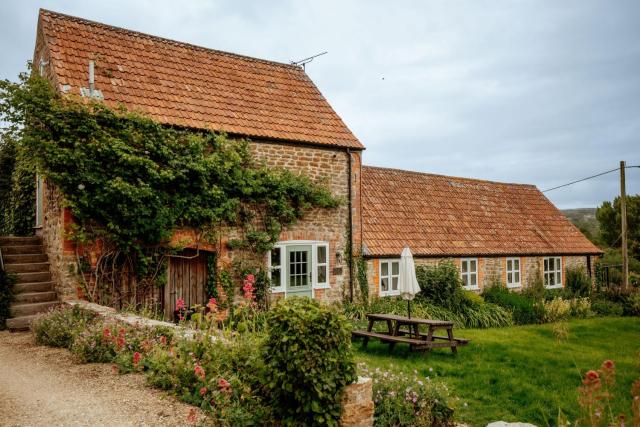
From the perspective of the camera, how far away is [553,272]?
23.6 m

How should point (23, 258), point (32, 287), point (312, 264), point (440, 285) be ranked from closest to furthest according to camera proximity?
point (32, 287) → point (23, 258) → point (312, 264) → point (440, 285)

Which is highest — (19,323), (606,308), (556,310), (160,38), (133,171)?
(160,38)

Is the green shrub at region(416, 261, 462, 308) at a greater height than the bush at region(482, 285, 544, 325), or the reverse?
the green shrub at region(416, 261, 462, 308)

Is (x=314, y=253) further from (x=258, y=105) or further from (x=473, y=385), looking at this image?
(x=473, y=385)

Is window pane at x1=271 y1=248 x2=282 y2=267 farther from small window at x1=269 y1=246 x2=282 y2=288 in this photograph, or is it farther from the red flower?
the red flower

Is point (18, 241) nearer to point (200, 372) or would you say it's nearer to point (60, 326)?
point (60, 326)

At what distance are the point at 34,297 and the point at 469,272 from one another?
1501cm

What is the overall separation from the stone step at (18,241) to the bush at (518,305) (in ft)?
51.4

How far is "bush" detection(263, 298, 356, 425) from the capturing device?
562 cm

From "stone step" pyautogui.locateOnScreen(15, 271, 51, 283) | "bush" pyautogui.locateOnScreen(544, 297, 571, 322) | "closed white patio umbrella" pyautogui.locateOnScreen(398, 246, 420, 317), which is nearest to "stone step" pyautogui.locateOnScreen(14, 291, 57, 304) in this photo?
"stone step" pyautogui.locateOnScreen(15, 271, 51, 283)

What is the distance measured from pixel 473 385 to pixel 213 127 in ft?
29.8

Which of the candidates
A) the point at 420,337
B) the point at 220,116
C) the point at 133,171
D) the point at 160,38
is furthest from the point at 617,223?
the point at 133,171

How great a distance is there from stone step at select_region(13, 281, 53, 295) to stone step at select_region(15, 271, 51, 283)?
168mm

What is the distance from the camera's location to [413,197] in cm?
2167
